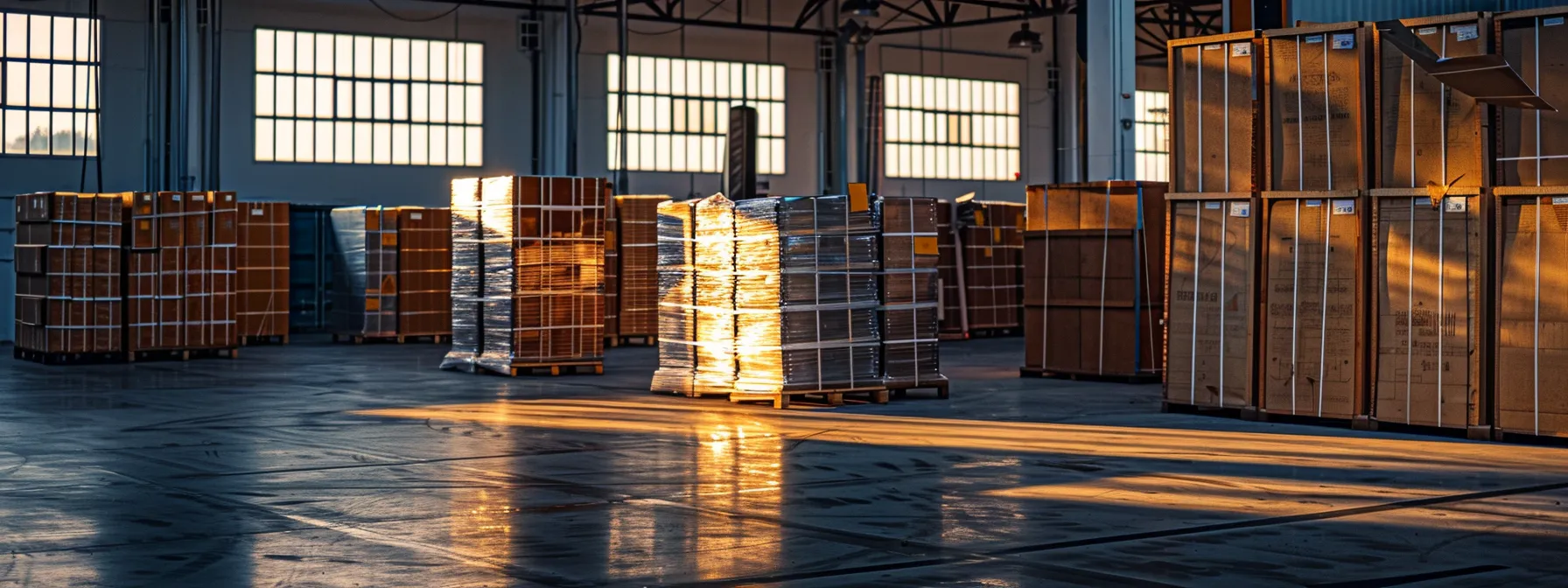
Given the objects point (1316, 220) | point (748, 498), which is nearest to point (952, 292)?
point (1316, 220)

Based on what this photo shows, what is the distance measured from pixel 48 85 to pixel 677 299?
50.8ft

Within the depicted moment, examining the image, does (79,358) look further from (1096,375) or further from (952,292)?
(952,292)

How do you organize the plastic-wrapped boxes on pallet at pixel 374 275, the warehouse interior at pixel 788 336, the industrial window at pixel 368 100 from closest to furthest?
the warehouse interior at pixel 788 336 → the plastic-wrapped boxes on pallet at pixel 374 275 → the industrial window at pixel 368 100

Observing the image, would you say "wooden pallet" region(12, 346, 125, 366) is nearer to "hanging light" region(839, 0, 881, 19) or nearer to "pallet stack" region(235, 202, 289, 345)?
"pallet stack" region(235, 202, 289, 345)

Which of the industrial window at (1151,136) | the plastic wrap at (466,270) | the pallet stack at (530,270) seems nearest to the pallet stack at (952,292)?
the pallet stack at (530,270)

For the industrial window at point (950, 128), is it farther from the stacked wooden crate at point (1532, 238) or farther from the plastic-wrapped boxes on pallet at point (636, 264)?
the stacked wooden crate at point (1532, 238)

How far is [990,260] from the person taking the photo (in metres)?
24.7

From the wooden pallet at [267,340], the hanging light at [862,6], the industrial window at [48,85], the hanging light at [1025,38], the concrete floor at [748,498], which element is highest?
the hanging light at [1025,38]

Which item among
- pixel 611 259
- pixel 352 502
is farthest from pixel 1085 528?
pixel 611 259

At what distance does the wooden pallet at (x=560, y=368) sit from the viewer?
16.3 meters

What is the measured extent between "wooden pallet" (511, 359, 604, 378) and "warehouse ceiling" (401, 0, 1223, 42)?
36.0 ft

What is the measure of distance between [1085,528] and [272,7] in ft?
74.2

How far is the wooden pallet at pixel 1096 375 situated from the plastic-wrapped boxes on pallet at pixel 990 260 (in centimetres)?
799

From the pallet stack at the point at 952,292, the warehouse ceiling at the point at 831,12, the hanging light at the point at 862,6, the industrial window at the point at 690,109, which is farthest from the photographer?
the industrial window at the point at 690,109
